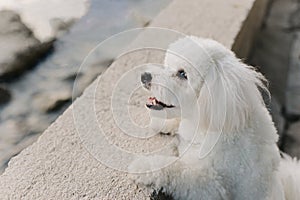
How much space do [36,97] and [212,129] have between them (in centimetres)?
98

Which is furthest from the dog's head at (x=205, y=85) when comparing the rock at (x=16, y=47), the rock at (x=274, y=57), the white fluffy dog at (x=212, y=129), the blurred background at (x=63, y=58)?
the rock at (x=274, y=57)

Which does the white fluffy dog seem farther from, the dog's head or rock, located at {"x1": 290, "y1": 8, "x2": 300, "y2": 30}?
rock, located at {"x1": 290, "y1": 8, "x2": 300, "y2": 30}

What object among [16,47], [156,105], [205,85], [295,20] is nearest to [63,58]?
[16,47]

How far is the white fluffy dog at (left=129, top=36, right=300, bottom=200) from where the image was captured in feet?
3.55

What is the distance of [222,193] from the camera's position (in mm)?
1137

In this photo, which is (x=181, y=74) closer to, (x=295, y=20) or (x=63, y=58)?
(x=63, y=58)

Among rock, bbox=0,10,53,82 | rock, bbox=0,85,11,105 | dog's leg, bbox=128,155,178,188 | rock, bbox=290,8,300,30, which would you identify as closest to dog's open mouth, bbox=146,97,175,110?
dog's leg, bbox=128,155,178,188

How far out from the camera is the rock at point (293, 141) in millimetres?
1889

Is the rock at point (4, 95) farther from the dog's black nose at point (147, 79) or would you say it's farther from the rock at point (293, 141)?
the rock at point (293, 141)

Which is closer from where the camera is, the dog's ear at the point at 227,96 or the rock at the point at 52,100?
the dog's ear at the point at 227,96

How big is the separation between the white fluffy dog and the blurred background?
683 mm

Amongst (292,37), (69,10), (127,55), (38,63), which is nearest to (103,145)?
(127,55)

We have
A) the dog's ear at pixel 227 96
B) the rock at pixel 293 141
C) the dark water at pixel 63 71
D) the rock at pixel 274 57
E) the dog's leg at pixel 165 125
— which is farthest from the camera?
the rock at pixel 274 57

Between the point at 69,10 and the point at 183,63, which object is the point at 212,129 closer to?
the point at 183,63
